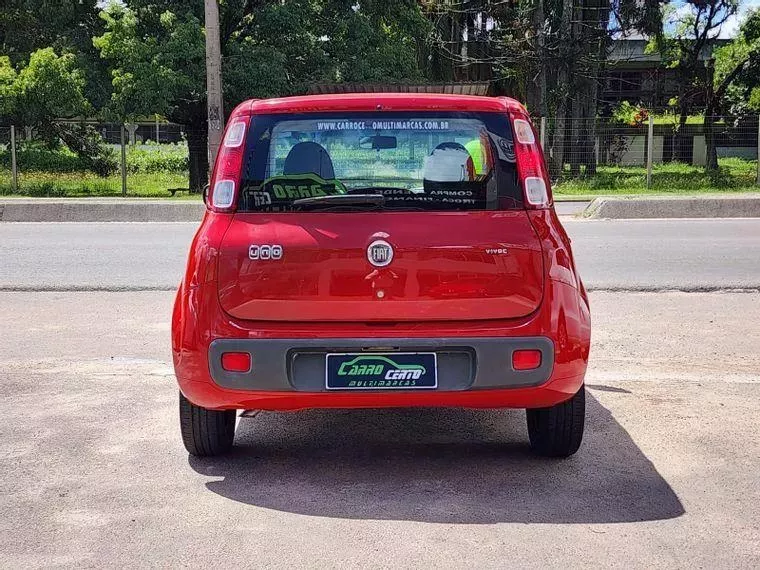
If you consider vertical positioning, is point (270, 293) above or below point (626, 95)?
below

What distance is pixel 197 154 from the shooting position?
2369 cm

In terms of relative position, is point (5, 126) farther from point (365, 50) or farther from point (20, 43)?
point (365, 50)

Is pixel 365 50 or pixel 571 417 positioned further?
pixel 365 50

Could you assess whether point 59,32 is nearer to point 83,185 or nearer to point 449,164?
point 83,185

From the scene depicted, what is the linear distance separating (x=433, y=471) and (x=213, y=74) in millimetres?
14709

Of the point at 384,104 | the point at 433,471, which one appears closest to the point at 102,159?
the point at 384,104

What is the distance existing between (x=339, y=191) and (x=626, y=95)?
166 feet

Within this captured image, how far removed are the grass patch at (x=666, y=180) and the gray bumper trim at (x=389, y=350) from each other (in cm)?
1836

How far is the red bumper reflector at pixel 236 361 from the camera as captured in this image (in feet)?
12.2

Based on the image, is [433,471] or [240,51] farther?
[240,51]

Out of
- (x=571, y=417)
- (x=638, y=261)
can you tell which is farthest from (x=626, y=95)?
(x=571, y=417)

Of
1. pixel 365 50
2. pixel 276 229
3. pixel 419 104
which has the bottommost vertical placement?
pixel 276 229

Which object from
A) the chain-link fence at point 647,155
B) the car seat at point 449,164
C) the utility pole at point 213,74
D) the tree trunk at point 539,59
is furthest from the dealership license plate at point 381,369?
the tree trunk at point 539,59

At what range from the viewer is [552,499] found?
3.70 m
